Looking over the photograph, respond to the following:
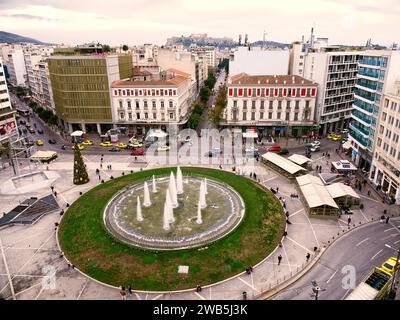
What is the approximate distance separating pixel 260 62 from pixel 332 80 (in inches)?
1089

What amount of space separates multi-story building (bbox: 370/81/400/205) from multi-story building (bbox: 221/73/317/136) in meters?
26.9

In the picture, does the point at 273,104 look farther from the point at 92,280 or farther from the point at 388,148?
the point at 92,280

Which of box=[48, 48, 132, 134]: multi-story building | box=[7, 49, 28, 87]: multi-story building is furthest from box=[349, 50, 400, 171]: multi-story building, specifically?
box=[7, 49, 28, 87]: multi-story building

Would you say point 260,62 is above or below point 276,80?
above

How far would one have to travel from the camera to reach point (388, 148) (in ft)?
172

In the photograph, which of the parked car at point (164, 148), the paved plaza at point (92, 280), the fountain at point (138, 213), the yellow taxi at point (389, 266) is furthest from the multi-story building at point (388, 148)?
the parked car at point (164, 148)

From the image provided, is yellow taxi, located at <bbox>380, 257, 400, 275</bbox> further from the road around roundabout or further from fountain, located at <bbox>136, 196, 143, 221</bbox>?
fountain, located at <bbox>136, 196, 143, 221</bbox>

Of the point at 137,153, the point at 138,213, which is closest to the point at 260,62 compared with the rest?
the point at 137,153

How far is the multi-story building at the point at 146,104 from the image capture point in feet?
277

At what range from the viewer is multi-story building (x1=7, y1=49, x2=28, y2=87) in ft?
540

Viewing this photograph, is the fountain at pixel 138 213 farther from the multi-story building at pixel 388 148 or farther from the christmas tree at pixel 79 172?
the multi-story building at pixel 388 148
